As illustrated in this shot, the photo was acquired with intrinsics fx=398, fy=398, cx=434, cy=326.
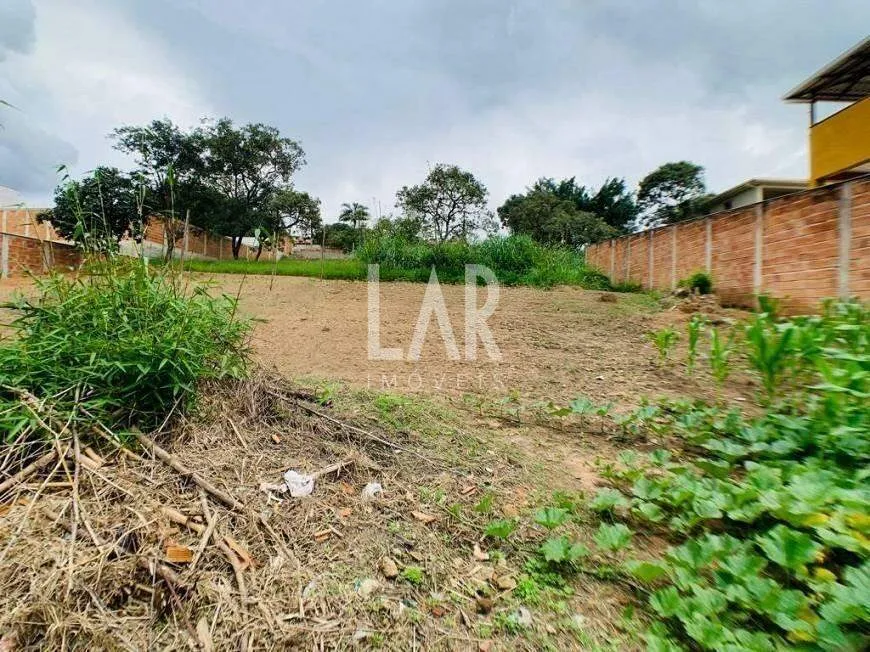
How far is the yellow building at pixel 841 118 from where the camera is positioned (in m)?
6.23

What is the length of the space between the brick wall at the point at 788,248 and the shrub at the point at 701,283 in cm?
7

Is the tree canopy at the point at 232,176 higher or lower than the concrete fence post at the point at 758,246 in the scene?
higher

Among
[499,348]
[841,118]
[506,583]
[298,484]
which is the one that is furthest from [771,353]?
[841,118]

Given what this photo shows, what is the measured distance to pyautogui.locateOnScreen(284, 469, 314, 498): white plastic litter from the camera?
121cm

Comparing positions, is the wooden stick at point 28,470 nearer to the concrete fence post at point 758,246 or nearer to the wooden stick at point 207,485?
the wooden stick at point 207,485

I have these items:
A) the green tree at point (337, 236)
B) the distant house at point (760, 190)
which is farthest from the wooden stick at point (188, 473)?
the green tree at point (337, 236)

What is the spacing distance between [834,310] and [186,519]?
4030 mm

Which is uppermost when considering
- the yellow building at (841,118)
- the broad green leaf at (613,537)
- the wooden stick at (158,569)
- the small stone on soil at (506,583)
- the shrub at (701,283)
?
the yellow building at (841,118)

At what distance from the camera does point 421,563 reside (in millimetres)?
1036

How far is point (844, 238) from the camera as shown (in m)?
3.45

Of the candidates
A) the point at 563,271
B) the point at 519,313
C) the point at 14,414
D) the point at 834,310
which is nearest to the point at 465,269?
the point at 563,271

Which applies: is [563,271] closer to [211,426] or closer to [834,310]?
[834,310]

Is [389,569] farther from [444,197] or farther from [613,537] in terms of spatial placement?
[444,197]

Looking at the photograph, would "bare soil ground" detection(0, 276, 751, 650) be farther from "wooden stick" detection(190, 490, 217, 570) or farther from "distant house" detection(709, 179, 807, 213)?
"distant house" detection(709, 179, 807, 213)
